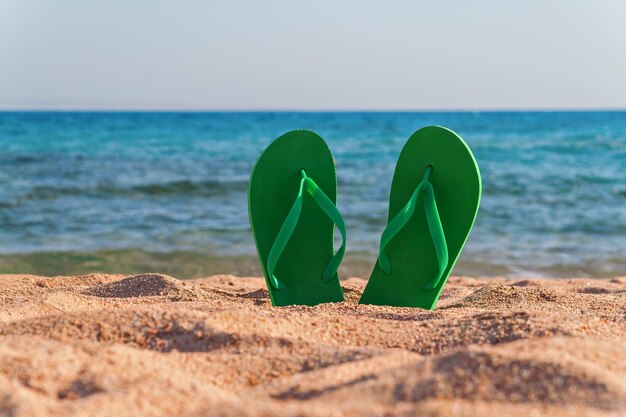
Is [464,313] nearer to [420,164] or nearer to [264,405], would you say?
[420,164]

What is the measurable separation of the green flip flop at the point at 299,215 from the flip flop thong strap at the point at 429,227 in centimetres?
18

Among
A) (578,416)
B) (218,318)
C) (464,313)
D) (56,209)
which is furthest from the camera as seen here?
(56,209)

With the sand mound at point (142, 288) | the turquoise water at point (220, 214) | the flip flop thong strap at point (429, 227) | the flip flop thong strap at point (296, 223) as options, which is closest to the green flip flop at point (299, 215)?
the flip flop thong strap at point (296, 223)

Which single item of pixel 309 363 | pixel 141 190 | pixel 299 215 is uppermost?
pixel 299 215

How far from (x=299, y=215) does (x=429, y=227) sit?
415 millimetres

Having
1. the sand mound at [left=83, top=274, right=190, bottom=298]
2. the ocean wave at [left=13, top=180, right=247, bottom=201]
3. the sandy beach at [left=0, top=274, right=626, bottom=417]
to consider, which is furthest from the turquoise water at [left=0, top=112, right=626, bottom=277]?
the sandy beach at [left=0, top=274, right=626, bottom=417]

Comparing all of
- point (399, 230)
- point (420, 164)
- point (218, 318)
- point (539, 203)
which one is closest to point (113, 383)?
point (218, 318)

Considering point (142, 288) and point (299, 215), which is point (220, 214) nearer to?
point (142, 288)

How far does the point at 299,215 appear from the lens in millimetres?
2225

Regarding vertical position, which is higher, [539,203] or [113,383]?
[113,383]

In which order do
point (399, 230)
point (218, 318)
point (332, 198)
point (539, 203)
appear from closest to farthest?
point (218, 318) < point (399, 230) < point (332, 198) < point (539, 203)

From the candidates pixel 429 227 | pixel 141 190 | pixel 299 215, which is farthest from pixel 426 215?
pixel 141 190

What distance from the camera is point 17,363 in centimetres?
122

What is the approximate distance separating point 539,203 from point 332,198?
178 inches
